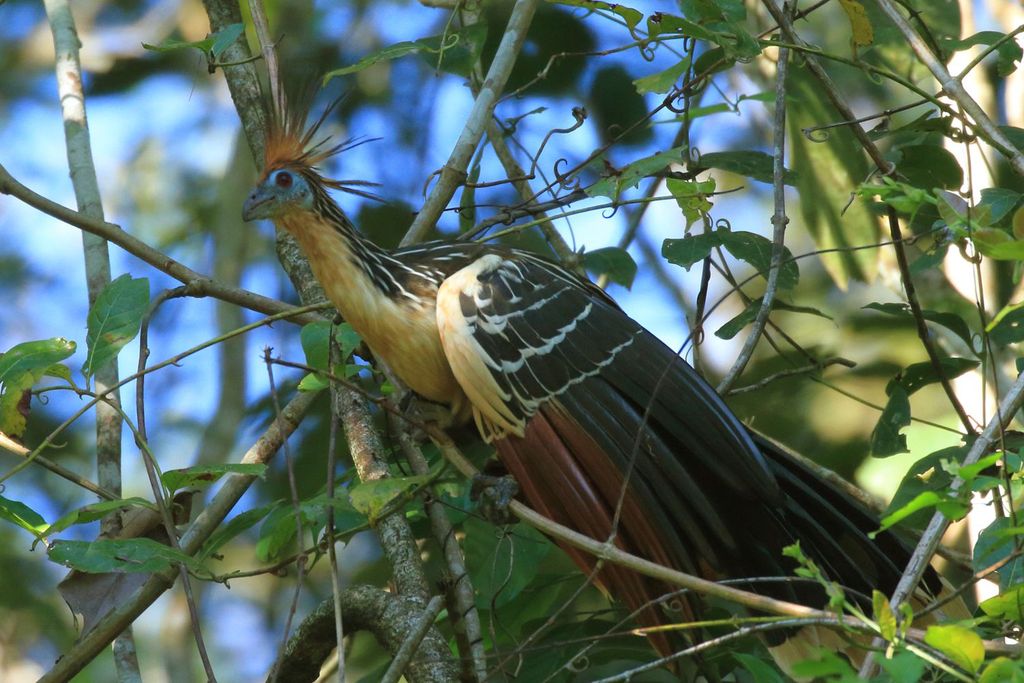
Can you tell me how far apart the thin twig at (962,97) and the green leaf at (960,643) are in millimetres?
1308

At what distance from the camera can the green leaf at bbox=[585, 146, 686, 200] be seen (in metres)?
3.19

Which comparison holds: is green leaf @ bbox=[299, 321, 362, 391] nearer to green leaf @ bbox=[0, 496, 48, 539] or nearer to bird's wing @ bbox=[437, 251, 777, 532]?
bird's wing @ bbox=[437, 251, 777, 532]

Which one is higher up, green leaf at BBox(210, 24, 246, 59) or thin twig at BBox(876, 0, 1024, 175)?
green leaf at BBox(210, 24, 246, 59)

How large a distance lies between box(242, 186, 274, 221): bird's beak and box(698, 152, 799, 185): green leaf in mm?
1404

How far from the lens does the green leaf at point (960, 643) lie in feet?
5.42

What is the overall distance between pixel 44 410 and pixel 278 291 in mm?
1324

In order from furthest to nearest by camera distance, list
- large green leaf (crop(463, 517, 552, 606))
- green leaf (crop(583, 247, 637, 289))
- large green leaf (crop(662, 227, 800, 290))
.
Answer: green leaf (crop(583, 247, 637, 289)), large green leaf (crop(662, 227, 800, 290)), large green leaf (crop(463, 517, 552, 606))

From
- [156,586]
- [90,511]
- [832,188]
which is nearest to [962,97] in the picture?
[832,188]

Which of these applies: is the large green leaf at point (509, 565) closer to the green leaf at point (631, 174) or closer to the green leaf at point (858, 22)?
the green leaf at point (631, 174)

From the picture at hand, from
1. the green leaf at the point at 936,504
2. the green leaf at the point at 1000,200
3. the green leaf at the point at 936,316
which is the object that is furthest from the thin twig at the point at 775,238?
the green leaf at the point at 936,504

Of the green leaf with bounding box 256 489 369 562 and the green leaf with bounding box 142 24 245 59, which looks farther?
the green leaf with bounding box 142 24 245 59

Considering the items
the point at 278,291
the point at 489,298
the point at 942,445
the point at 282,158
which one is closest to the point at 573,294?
the point at 489,298

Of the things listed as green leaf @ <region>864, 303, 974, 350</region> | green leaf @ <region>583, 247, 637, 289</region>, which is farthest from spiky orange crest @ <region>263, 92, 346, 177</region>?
green leaf @ <region>864, 303, 974, 350</region>

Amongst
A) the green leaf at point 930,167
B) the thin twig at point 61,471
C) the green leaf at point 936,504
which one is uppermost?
the thin twig at point 61,471
